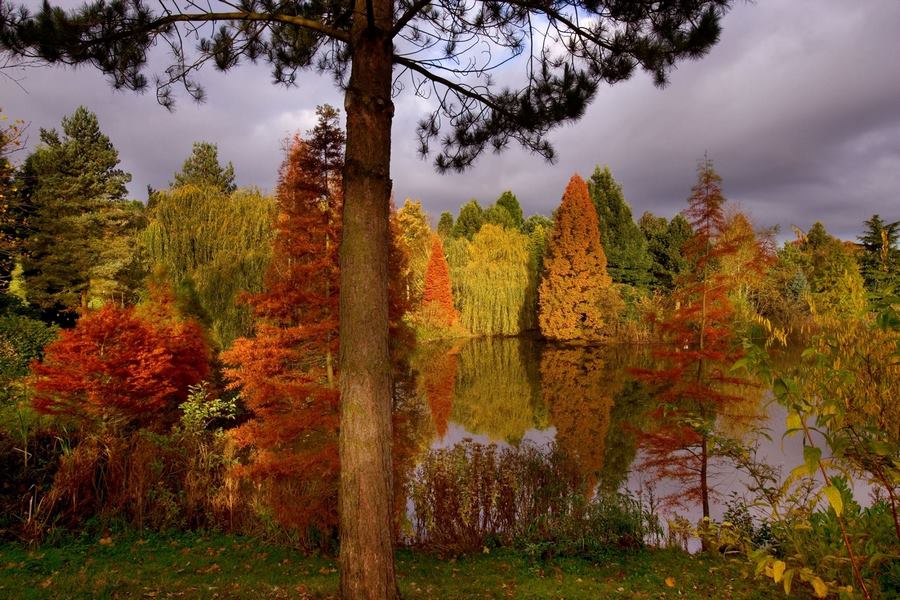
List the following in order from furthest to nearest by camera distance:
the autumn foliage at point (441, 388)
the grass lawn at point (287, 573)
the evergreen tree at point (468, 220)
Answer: the evergreen tree at point (468, 220) → the autumn foliage at point (441, 388) → the grass lawn at point (287, 573)

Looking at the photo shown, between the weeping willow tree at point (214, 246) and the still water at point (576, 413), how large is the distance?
532cm

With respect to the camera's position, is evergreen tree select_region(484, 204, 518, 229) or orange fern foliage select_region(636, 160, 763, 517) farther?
evergreen tree select_region(484, 204, 518, 229)

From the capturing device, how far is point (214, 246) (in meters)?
13.8

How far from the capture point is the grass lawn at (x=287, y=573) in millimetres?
4004

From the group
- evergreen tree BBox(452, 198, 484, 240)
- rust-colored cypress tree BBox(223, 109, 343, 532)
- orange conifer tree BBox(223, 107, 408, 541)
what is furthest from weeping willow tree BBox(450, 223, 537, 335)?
rust-colored cypress tree BBox(223, 109, 343, 532)

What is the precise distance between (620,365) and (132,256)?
1881cm

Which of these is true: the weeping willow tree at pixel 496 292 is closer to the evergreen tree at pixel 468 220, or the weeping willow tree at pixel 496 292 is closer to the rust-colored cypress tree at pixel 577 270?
the rust-colored cypress tree at pixel 577 270

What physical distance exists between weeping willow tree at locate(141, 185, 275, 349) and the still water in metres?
5.32

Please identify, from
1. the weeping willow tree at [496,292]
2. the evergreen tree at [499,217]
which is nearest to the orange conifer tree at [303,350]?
the weeping willow tree at [496,292]

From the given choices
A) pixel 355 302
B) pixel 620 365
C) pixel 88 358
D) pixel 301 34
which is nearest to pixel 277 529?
pixel 88 358

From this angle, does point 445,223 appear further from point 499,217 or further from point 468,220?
point 499,217

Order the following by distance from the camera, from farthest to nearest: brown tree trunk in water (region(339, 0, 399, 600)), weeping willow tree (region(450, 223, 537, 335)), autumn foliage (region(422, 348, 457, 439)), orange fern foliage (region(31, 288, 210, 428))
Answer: weeping willow tree (region(450, 223, 537, 335))
autumn foliage (region(422, 348, 457, 439))
orange fern foliage (region(31, 288, 210, 428))
brown tree trunk in water (region(339, 0, 399, 600))

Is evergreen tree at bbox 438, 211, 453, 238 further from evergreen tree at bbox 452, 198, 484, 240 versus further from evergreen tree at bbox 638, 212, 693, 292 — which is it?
evergreen tree at bbox 638, 212, 693, 292

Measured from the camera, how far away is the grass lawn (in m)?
4.00
